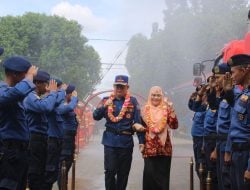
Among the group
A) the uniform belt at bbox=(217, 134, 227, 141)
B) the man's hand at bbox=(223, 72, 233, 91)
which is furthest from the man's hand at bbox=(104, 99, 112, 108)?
the man's hand at bbox=(223, 72, 233, 91)

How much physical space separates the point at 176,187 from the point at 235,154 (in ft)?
17.9

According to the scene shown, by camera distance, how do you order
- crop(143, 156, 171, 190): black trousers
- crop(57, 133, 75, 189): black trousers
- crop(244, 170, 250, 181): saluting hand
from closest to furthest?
1. crop(244, 170, 250, 181): saluting hand
2. crop(143, 156, 171, 190): black trousers
3. crop(57, 133, 75, 189): black trousers

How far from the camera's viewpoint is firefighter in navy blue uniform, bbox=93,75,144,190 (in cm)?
747

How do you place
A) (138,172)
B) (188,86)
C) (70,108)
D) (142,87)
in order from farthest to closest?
(142,87) < (188,86) < (138,172) < (70,108)

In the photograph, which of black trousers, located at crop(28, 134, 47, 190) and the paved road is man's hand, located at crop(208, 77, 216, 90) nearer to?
black trousers, located at crop(28, 134, 47, 190)

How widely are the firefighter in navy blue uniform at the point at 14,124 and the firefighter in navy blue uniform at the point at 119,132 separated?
2.38 metres

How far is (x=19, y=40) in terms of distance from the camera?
116 feet

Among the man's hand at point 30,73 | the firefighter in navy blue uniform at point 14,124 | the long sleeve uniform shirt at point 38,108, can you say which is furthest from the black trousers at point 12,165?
the long sleeve uniform shirt at point 38,108

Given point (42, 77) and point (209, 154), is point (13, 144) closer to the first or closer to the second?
point (42, 77)

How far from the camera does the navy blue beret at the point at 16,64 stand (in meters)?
5.05

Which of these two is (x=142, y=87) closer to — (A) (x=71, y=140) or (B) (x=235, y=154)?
(A) (x=71, y=140)

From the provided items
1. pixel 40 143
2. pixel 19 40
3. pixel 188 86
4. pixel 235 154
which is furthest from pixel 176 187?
pixel 19 40

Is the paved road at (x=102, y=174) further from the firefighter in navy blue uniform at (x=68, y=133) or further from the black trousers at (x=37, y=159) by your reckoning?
the black trousers at (x=37, y=159)

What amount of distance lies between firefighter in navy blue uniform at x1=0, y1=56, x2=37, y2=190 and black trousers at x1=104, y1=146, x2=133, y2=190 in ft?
7.66
